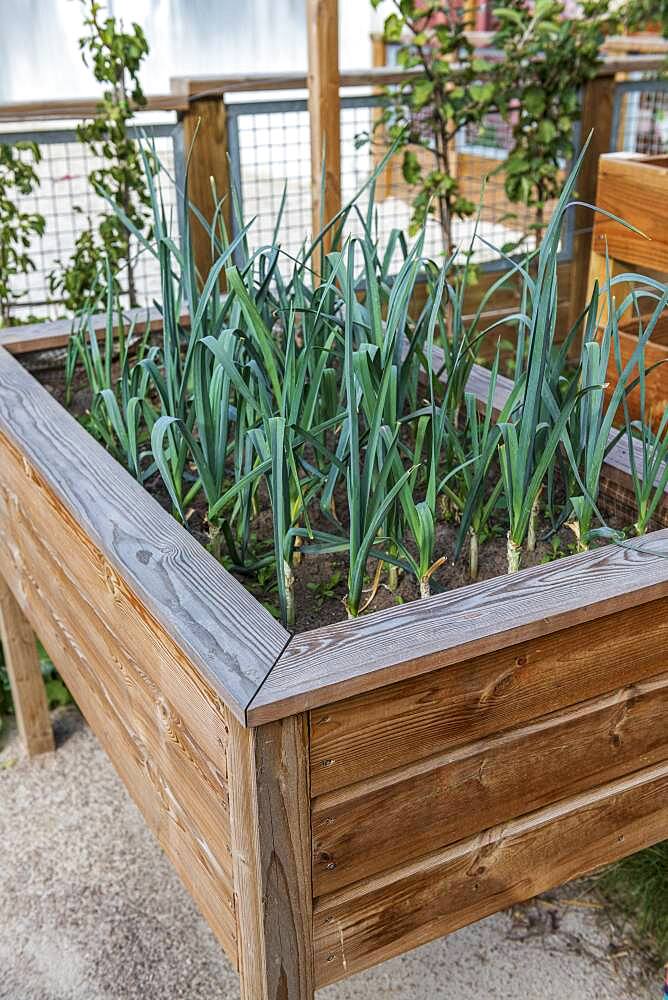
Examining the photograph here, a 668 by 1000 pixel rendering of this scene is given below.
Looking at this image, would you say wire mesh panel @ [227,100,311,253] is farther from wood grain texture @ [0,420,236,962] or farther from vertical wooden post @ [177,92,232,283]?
wood grain texture @ [0,420,236,962]

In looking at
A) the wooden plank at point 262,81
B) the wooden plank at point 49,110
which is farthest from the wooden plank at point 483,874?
the wooden plank at point 262,81

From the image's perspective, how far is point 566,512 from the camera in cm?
131

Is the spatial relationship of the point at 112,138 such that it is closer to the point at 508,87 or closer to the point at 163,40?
the point at 163,40

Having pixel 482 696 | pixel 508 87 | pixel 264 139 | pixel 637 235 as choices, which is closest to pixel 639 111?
pixel 508 87

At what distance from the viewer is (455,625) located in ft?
3.21

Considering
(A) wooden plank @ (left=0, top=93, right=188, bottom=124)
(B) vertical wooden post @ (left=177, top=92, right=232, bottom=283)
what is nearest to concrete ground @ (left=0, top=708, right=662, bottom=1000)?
(B) vertical wooden post @ (left=177, top=92, right=232, bottom=283)

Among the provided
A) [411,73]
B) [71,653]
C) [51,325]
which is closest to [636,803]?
[71,653]

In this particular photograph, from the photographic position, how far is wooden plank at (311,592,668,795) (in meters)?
0.96

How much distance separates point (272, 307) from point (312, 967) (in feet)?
3.22

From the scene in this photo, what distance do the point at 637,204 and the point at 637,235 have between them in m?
0.06

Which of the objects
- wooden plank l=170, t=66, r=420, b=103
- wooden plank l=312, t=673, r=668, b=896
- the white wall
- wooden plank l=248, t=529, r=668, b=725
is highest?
the white wall

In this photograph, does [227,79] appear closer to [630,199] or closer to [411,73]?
[411,73]

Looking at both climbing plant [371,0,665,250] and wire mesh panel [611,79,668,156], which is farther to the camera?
wire mesh panel [611,79,668,156]

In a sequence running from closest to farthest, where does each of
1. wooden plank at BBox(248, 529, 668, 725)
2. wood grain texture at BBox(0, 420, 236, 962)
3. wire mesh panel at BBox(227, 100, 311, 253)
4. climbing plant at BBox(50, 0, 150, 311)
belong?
wooden plank at BBox(248, 529, 668, 725), wood grain texture at BBox(0, 420, 236, 962), climbing plant at BBox(50, 0, 150, 311), wire mesh panel at BBox(227, 100, 311, 253)
